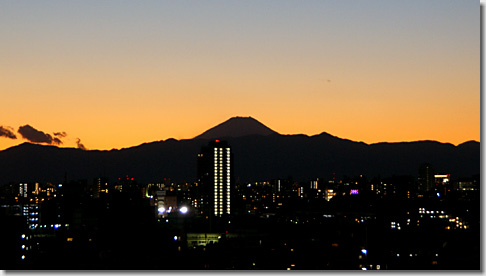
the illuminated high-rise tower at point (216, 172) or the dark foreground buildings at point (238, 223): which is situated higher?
the illuminated high-rise tower at point (216, 172)

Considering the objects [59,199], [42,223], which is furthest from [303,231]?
[59,199]

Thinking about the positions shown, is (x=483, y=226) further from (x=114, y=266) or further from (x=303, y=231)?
(x=303, y=231)

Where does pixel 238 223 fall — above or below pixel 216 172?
below

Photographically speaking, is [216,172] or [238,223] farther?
[216,172]

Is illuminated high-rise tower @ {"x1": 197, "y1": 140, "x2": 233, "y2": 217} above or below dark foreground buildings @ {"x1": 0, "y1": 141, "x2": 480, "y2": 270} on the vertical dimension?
above

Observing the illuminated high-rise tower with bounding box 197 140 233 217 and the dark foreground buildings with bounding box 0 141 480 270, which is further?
the illuminated high-rise tower with bounding box 197 140 233 217
